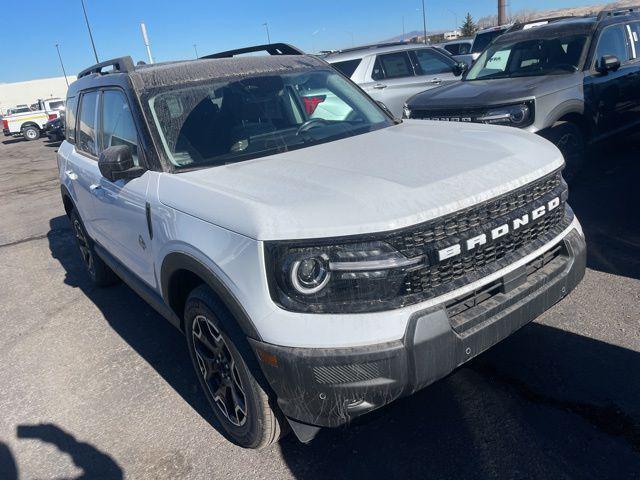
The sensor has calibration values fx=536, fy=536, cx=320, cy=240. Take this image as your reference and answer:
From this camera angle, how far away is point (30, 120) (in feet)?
95.3

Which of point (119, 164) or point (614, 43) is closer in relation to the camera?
point (119, 164)

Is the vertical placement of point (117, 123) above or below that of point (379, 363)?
above

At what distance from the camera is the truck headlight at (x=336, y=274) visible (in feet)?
6.89

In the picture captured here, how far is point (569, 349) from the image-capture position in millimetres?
3186

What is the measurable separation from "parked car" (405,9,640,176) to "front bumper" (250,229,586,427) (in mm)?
3852

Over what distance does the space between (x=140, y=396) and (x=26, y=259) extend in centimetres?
430

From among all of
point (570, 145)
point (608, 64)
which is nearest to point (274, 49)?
point (570, 145)

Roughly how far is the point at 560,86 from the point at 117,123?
4.64 metres

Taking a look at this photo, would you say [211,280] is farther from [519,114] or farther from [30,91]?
[30,91]

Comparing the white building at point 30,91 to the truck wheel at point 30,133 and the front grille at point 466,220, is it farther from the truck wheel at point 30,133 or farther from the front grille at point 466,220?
the front grille at point 466,220

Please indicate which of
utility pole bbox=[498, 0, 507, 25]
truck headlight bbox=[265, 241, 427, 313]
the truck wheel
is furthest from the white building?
truck headlight bbox=[265, 241, 427, 313]

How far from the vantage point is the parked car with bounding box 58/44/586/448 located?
6.89ft

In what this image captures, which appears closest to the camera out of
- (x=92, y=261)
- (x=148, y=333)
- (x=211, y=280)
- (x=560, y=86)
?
(x=211, y=280)

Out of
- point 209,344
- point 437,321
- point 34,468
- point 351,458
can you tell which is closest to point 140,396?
point 34,468
